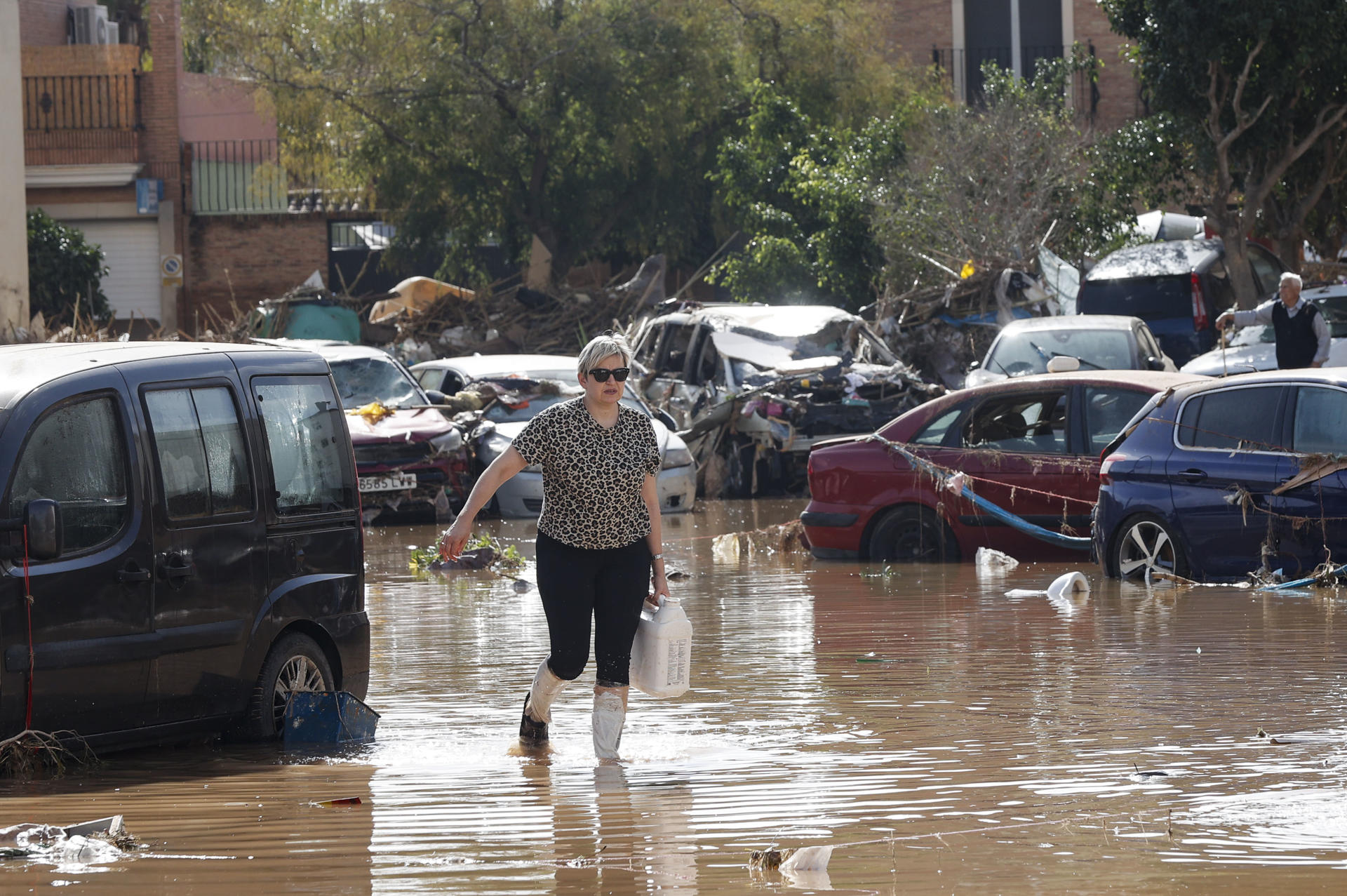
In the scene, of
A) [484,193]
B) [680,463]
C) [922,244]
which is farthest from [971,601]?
[484,193]

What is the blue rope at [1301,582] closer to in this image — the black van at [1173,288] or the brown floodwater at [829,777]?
the brown floodwater at [829,777]

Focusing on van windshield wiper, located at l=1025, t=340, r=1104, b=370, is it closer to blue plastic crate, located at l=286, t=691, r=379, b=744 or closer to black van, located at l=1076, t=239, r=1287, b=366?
black van, located at l=1076, t=239, r=1287, b=366

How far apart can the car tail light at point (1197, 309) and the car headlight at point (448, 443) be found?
391 inches

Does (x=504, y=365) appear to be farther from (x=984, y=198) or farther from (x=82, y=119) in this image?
(x=82, y=119)

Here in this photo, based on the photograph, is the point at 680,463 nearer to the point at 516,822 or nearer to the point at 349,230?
the point at 516,822

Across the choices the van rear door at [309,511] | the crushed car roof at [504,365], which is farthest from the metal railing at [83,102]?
the van rear door at [309,511]

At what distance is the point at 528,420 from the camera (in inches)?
773

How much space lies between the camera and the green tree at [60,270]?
33.4 metres

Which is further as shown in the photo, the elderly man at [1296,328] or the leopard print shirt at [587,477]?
the elderly man at [1296,328]

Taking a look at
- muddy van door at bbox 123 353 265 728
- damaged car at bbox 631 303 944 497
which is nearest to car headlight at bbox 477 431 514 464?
damaged car at bbox 631 303 944 497

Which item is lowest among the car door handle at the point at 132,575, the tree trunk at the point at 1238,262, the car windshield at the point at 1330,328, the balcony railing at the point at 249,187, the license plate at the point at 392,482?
the license plate at the point at 392,482

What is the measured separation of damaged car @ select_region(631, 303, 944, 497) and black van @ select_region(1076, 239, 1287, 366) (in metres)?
3.21

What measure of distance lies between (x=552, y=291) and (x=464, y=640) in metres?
22.5

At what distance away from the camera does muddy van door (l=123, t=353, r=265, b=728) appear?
6738 millimetres
